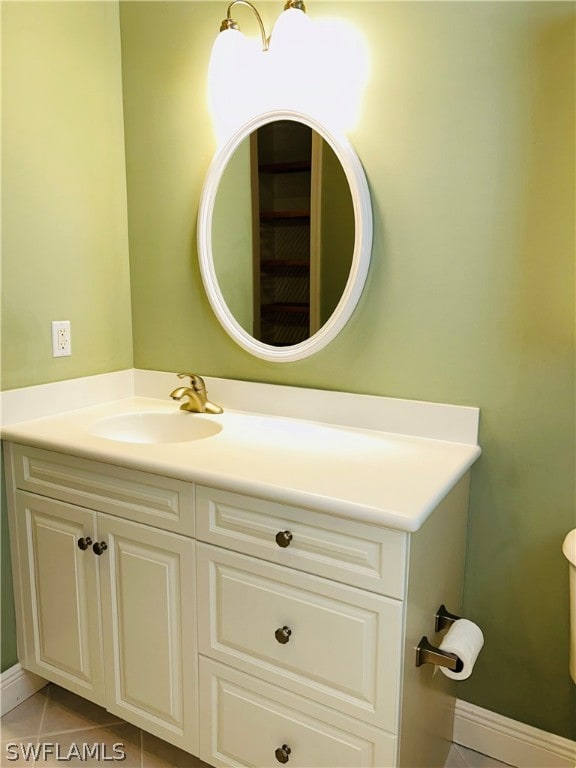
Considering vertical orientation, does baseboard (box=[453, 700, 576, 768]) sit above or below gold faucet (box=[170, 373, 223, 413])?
below

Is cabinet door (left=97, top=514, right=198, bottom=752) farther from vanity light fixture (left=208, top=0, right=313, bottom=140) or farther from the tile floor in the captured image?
vanity light fixture (left=208, top=0, right=313, bottom=140)

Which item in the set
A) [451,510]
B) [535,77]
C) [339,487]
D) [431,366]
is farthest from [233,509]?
[535,77]

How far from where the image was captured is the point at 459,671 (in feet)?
4.08

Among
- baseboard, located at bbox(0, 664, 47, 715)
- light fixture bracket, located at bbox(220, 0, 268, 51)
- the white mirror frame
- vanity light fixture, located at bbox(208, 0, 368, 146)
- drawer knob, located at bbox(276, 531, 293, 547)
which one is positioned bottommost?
baseboard, located at bbox(0, 664, 47, 715)

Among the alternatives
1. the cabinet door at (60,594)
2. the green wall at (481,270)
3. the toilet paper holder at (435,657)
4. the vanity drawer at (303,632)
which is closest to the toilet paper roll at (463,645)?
the toilet paper holder at (435,657)

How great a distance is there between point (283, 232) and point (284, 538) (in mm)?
878

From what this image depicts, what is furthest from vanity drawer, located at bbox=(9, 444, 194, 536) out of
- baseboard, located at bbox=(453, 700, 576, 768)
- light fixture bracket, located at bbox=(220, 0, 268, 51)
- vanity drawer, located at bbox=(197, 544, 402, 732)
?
light fixture bracket, located at bbox=(220, 0, 268, 51)

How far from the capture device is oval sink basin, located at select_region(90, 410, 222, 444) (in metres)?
1.79

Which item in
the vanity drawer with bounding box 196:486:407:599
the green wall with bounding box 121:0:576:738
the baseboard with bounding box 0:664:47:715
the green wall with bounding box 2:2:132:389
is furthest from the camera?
the baseboard with bounding box 0:664:47:715

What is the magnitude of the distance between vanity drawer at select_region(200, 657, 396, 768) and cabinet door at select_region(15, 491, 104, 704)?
37 cm

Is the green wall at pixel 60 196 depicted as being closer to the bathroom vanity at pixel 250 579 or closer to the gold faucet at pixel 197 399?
the bathroom vanity at pixel 250 579

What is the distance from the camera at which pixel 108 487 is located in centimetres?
151

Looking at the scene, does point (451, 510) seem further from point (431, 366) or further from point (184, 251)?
point (184, 251)

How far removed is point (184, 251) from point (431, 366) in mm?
874
